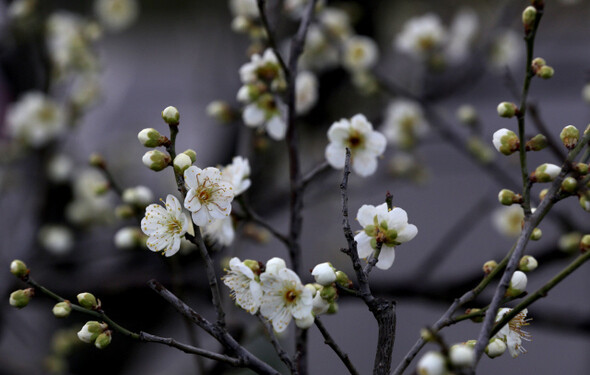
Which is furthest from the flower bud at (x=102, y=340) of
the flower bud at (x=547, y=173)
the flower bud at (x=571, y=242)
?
the flower bud at (x=571, y=242)

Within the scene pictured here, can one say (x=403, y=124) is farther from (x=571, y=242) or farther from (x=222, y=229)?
(x=222, y=229)

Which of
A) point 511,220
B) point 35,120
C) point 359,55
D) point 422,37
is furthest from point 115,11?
point 511,220

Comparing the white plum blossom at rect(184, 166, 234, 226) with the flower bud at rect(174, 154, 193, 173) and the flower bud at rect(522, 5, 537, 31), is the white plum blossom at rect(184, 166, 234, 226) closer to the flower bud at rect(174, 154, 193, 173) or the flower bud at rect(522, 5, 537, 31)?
the flower bud at rect(174, 154, 193, 173)

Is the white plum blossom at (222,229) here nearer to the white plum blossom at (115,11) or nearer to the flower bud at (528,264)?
the flower bud at (528,264)

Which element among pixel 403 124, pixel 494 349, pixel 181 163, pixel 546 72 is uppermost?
pixel 403 124

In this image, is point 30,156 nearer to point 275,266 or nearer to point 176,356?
point 176,356

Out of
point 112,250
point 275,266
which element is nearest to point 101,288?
point 112,250
